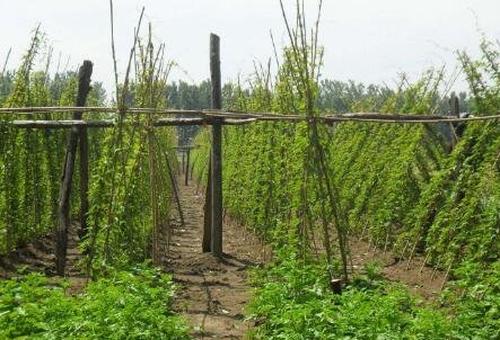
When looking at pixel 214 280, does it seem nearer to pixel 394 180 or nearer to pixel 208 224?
pixel 208 224

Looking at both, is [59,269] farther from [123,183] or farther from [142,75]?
[142,75]

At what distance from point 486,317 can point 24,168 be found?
21.2ft

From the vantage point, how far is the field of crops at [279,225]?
446 centimetres

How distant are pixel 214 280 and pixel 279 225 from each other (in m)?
1.06

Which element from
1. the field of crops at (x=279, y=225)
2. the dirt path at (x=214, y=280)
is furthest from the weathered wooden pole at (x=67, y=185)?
the dirt path at (x=214, y=280)

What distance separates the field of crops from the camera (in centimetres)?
446

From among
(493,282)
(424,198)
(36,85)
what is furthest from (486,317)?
(36,85)

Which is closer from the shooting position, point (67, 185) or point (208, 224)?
point (67, 185)

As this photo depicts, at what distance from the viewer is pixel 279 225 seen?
7.92 metres

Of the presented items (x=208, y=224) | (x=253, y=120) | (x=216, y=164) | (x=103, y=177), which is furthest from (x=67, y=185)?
(x=208, y=224)

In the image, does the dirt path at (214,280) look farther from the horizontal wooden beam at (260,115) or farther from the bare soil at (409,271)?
the horizontal wooden beam at (260,115)

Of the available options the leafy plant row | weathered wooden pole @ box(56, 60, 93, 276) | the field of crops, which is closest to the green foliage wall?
the field of crops

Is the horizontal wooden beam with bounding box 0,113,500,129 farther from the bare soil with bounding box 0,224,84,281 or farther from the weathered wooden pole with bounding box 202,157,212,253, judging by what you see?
the bare soil with bounding box 0,224,84,281

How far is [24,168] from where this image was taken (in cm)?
875
